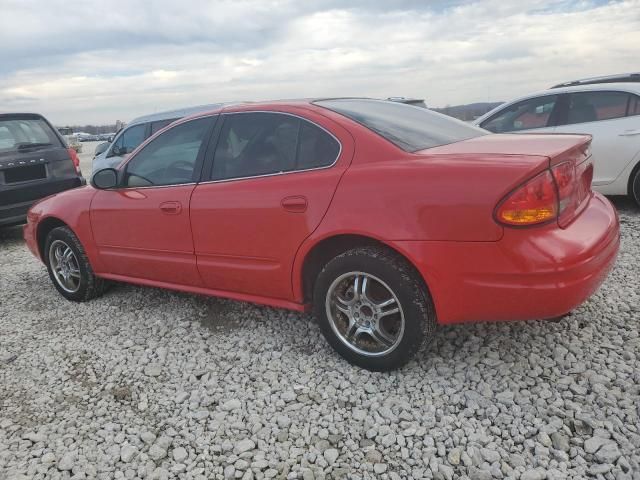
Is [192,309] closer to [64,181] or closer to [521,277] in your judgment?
[521,277]

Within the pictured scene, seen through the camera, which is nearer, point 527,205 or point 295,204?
point 527,205

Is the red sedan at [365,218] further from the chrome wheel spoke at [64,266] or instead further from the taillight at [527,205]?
the chrome wheel spoke at [64,266]

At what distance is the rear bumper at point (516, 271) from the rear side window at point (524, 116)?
13.7 ft

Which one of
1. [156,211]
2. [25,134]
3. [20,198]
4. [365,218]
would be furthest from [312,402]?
[25,134]

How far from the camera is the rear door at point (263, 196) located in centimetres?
290

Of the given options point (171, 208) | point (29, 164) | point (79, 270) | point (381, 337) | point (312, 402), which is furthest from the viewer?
point (29, 164)

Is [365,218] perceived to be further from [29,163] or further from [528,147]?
[29,163]

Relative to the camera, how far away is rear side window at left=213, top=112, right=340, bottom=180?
9.78 feet

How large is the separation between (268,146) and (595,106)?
180 inches

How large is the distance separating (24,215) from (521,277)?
6.39 meters

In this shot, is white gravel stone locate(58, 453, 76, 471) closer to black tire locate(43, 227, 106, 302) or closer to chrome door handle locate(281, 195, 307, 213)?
chrome door handle locate(281, 195, 307, 213)

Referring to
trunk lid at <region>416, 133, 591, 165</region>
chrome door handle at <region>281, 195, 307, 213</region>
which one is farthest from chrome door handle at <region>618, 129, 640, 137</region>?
chrome door handle at <region>281, 195, 307, 213</region>

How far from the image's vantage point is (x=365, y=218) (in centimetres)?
267

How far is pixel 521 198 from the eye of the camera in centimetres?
233
